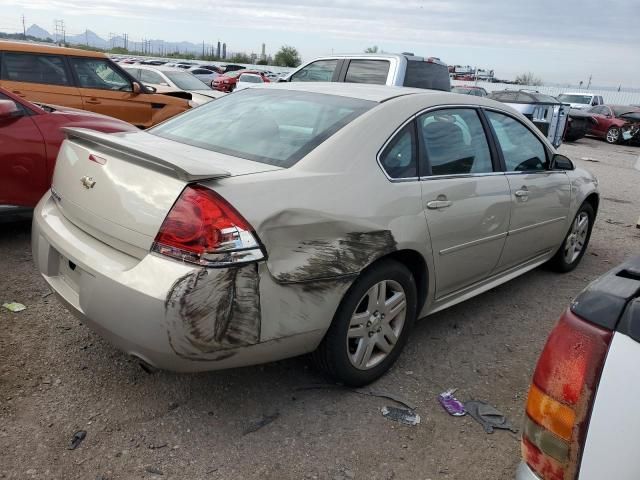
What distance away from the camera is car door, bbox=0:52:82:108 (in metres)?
6.91

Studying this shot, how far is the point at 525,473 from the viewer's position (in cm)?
155

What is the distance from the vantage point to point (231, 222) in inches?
88.0

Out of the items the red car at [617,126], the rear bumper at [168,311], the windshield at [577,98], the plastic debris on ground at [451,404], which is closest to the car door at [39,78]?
the rear bumper at [168,311]

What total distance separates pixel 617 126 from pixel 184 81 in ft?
52.7

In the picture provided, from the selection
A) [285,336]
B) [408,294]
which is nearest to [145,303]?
[285,336]

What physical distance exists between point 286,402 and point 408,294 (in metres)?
0.88

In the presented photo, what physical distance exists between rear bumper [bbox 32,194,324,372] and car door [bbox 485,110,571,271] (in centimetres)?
197

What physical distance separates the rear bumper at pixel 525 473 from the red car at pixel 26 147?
382cm

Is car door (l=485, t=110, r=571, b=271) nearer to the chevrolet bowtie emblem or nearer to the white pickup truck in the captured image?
the white pickup truck

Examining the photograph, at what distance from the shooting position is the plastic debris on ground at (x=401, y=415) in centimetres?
274

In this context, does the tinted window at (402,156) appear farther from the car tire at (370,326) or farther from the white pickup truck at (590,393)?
the white pickup truck at (590,393)

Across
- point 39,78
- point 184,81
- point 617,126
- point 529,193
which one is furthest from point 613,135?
point 39,78

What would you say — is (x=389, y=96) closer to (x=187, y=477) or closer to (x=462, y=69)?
(x=187, y=477)

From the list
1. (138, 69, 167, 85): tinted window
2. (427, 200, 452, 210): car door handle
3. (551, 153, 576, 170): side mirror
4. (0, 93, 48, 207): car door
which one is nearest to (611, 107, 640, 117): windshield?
(138, 69, 167, 85): tinted window
